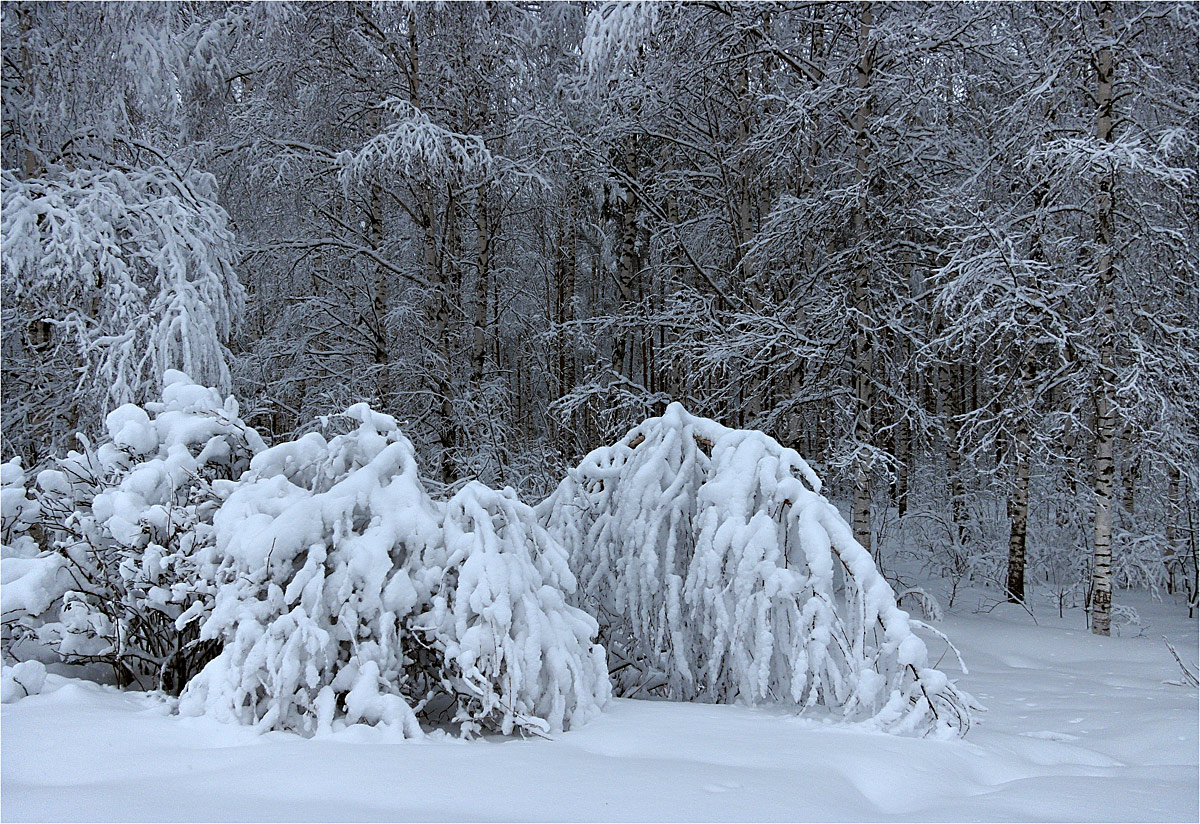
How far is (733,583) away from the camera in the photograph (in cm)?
374

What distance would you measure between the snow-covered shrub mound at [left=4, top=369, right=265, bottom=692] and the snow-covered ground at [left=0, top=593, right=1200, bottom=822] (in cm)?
26

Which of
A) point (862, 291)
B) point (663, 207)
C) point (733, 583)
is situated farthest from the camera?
point (663, 207)

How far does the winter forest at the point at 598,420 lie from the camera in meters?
2.77

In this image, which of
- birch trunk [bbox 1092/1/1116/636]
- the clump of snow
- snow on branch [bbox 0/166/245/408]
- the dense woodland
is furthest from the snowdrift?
birch trunk [bbox 1092/1/1116/636]

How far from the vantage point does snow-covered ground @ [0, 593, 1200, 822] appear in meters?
1.99

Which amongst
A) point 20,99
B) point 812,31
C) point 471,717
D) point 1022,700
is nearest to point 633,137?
point 812,31

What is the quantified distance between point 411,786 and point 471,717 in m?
0.77

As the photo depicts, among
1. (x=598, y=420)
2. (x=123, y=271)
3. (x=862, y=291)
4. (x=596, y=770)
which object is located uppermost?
(x=862, y=291)

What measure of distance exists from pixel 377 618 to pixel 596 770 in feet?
3.51

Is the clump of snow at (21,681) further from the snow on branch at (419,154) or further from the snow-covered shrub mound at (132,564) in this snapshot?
the snow on branch at (419,154)

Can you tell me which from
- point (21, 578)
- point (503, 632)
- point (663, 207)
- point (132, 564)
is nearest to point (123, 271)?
point (21, 578)

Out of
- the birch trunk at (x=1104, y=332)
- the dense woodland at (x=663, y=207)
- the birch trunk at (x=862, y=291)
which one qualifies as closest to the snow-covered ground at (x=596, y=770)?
the dense woodland at (x=663, y=207)

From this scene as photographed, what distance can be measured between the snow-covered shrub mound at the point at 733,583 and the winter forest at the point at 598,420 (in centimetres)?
3

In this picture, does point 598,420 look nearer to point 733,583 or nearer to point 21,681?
point 733,583
